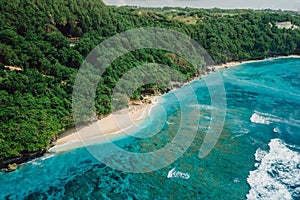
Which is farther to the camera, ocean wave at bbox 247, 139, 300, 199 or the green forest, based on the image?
the green forest

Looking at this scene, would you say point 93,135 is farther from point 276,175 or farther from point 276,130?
point 276,130

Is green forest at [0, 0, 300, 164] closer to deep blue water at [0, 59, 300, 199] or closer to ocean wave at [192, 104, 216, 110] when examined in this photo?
deep blue water at [0, 59, 300, 199]

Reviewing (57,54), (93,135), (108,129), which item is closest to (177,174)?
(93,135)

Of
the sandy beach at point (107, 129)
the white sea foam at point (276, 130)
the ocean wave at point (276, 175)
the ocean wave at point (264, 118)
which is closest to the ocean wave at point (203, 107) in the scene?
the ocean wave at point (264, 118)

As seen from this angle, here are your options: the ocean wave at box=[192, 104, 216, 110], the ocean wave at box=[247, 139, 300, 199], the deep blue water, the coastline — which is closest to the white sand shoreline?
the coastline

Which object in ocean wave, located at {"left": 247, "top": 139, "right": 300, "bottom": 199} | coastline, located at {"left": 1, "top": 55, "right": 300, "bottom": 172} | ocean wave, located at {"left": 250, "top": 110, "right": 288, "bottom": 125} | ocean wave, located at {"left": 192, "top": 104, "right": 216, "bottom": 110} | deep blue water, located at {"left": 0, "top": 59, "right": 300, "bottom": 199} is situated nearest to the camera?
ocean wave, located at {"left": 247, "top": 139, "right": 300, "bottom": 199}

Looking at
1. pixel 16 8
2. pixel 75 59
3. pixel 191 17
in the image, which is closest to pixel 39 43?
pixel 75 59
